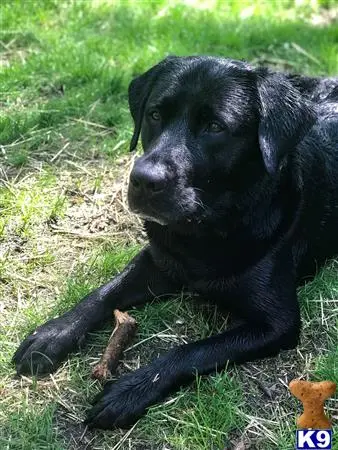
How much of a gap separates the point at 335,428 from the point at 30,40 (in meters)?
3.81

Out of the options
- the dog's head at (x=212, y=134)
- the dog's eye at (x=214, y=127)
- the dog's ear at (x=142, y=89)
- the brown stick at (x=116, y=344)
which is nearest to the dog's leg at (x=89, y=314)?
the brown stick at (x=116, y=344)

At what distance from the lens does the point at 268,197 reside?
3.23m

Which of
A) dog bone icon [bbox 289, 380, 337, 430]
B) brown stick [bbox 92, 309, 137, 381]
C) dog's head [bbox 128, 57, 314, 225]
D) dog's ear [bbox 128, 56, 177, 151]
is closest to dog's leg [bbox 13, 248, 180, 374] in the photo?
brown stick [bbox 92, 309, 137, 381]

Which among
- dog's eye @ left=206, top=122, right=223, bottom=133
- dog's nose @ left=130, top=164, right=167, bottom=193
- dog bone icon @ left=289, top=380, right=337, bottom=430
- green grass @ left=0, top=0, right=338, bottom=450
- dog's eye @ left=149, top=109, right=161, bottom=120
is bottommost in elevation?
green grass @ left=0, top=0, right=338, bottom=450

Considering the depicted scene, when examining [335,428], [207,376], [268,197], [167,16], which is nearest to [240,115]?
[268,197]

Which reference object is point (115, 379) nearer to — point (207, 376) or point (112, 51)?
point (207, 376)

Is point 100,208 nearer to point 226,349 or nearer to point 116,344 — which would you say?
point 116,344

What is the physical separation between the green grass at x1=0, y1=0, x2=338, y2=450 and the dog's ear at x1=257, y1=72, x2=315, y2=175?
2.61ft

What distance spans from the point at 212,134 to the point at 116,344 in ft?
3.15

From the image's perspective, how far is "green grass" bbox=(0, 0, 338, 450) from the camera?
113 inches

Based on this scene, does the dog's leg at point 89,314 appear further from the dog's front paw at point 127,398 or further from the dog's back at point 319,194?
the dog's back at point 319,194

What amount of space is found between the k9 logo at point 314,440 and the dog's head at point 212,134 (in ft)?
3.17

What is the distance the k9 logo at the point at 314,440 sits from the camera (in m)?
2.70

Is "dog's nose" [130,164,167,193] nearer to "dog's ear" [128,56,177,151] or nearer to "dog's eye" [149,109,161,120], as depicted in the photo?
"dog's eye" [149,109,161,120]
